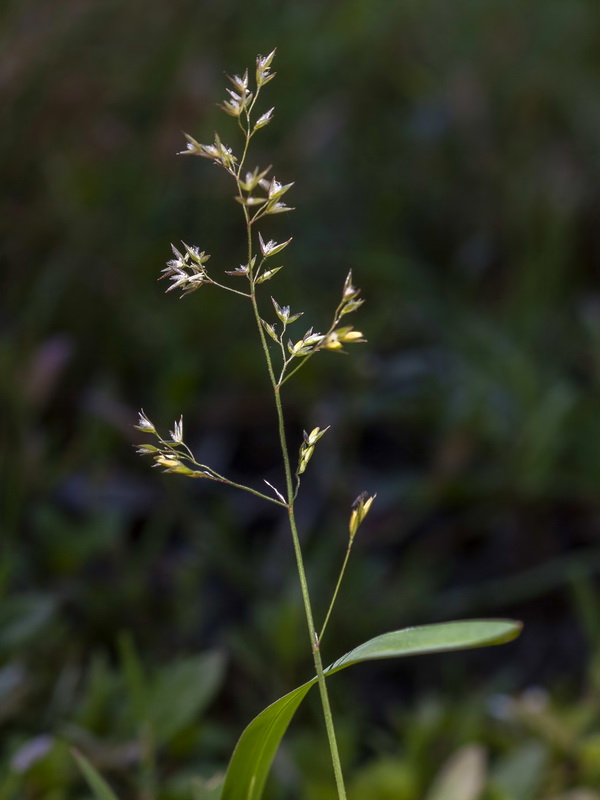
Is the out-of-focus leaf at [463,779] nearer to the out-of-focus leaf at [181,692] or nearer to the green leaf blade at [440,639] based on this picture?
the out-of-focus leaf at [181,692]

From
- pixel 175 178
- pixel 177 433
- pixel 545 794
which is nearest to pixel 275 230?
pixel 175 178

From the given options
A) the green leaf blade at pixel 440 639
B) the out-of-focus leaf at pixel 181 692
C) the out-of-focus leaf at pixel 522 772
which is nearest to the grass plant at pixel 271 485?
the green leaf blade at pixel 440 639

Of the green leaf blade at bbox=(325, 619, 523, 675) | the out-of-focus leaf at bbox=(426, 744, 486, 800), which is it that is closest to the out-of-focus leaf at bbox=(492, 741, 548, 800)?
the out-of-focus leaf at bbox=(426, 744, 486, 800)

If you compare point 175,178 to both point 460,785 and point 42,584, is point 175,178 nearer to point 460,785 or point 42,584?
point 42,584

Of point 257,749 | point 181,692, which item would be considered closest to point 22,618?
point 181,692

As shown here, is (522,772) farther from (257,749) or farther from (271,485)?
(271,485)

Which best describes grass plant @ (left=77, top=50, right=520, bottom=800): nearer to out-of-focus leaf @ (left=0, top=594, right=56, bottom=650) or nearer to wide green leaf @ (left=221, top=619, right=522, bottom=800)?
wide green leaf @ (left=221, top=619, right=522, bottom=800)
